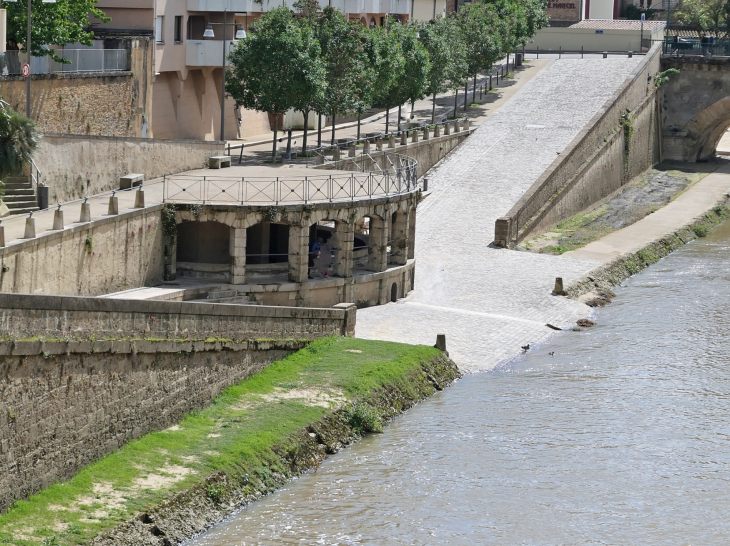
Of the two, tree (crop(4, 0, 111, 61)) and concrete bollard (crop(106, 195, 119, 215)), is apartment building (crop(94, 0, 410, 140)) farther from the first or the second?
concrete bollard (crop(106, 195, 119, 215))

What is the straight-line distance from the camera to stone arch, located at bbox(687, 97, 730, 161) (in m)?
83.9

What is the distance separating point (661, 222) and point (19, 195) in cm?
3740

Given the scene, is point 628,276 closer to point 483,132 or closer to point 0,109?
point 483,132

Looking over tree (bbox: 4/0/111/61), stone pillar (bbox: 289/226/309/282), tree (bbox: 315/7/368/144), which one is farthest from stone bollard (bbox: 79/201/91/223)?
tree (bbox: 315/7/368/144)

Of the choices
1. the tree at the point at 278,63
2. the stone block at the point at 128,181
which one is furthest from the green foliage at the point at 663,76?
the stone block at the point at 128,181

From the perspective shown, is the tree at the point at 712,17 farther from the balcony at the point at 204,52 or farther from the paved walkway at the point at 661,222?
the balcony at the point at 204,52

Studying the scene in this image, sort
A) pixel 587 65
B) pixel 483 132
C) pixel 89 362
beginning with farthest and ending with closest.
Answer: pixel 587 65 < pixel 483 132 < pixel 89 362

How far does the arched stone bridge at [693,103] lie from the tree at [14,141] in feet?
185

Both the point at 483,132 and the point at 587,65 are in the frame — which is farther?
the point at 587,65

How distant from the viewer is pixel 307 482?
3189 centimetres

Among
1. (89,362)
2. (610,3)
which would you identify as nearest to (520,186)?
(89,362)

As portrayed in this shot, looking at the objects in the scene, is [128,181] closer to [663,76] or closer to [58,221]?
[58,221]

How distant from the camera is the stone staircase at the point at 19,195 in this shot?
38.9 m

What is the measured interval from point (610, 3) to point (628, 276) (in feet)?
188
